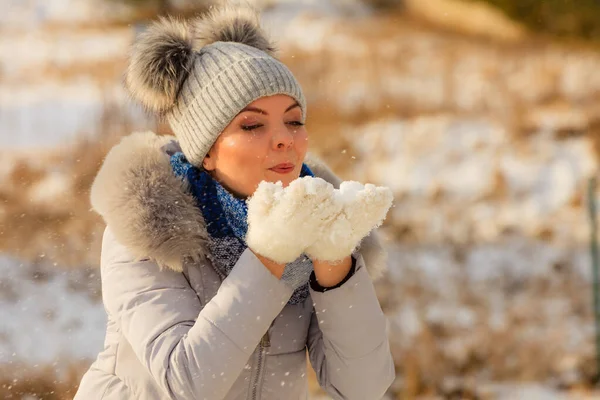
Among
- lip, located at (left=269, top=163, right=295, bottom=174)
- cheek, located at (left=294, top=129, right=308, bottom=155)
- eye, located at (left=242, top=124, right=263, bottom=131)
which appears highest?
eye, located at (left=242, top=124, right=263, bottom=131)

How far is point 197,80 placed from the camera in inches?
76.9

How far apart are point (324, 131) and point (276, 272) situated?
6.88m

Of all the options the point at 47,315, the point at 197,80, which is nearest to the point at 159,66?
the point at 197,80

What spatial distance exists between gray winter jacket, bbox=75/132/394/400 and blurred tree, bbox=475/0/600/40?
9599mm

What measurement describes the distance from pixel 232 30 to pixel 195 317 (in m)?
0.83

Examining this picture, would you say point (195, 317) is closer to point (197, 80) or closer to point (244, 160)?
point (244, 160)

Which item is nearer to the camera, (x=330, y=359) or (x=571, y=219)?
(x=330, y=359)

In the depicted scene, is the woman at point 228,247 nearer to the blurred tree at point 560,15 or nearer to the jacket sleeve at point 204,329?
the jacket sleeve at point 204,329

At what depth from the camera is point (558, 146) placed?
830 cm

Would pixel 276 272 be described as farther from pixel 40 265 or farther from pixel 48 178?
pixel 48 178

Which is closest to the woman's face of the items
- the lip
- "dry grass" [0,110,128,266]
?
the lip

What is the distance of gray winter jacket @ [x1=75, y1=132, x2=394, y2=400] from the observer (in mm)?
1577

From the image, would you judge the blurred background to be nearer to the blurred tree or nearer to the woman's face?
the blurred tree

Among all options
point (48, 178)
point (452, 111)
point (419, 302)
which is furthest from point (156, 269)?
point (452, 111)
